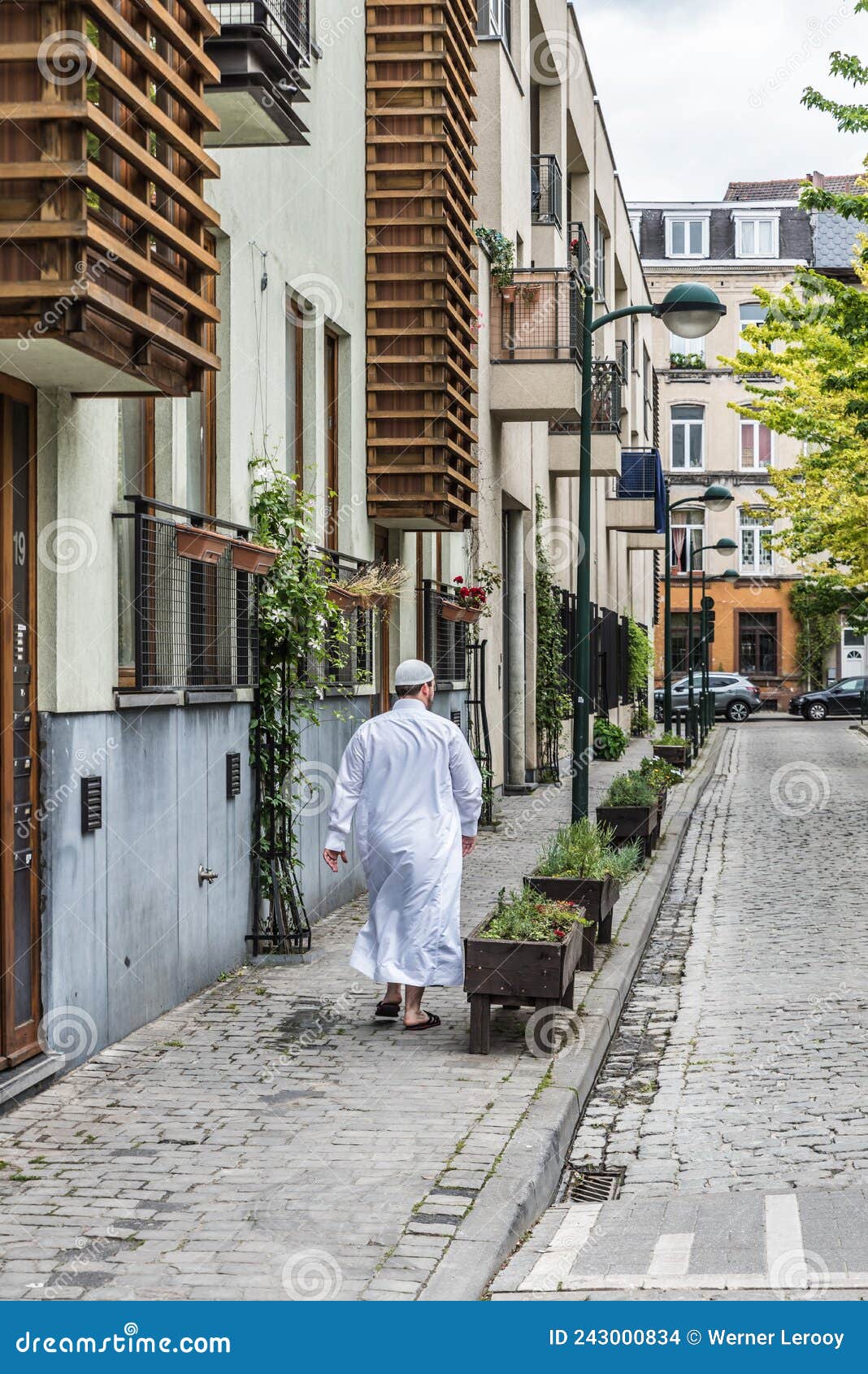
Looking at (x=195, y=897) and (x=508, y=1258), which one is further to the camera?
(x=195, y=897)

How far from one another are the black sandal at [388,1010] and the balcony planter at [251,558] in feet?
8.48

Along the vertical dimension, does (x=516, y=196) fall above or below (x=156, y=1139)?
above

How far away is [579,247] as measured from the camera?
2564 centimetres

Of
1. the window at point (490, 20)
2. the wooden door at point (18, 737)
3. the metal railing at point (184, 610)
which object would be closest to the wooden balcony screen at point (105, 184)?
the wooden door at point (18, 737)

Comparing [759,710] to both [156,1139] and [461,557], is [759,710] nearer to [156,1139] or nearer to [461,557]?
[461,557]

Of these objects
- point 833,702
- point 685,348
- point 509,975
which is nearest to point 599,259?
point 833,702

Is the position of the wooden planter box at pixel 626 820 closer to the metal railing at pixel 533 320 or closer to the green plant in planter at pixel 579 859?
the green plant in planter at pixel 579 859

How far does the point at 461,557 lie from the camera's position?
60.6 ft

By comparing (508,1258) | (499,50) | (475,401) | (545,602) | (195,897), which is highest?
(499,50)

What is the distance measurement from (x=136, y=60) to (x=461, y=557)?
12152 mm

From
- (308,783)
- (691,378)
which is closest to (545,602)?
(308,783)

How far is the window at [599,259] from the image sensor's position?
3066cm

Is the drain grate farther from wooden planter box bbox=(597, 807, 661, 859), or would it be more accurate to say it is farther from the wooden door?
wooden planter box bbox=(597, 807, 661, 859)

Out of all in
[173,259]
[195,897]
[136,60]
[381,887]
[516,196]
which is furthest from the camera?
[516,196]
